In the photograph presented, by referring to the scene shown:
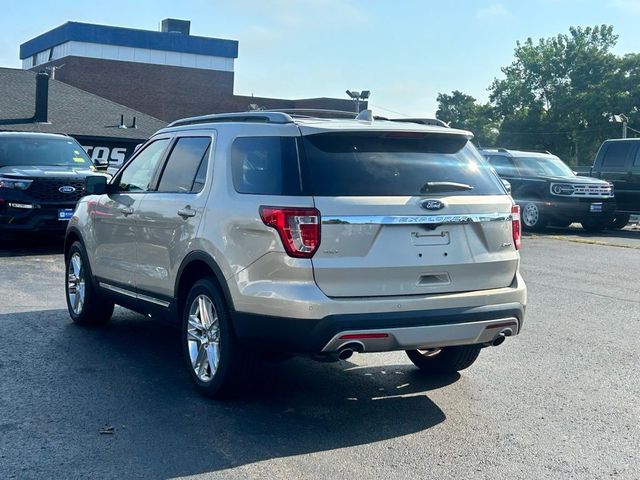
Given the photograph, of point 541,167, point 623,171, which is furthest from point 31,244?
point 623,171

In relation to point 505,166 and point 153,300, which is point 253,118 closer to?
point 153,300

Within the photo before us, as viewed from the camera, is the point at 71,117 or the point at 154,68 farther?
the point at 154,68

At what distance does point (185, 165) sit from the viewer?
6527 millimetres

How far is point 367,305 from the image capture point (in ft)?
16.9

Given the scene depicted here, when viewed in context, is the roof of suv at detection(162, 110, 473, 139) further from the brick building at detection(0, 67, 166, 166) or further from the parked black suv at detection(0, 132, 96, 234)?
the brick building at detection(0, 67, 166, 166)

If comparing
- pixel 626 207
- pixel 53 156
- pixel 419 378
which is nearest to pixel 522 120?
pixel 626 207

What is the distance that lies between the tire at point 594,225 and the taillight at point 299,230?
16967 mm

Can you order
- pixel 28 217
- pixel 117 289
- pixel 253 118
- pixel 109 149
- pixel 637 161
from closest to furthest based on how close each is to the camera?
1. pixel 253 118
2. pixel 117 289
3. pixel 28 217
4. pixel 637 161
5. pixel 109 149

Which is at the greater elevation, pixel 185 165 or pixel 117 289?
pixel 185 165

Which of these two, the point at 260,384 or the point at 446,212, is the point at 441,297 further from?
the point at 260,384

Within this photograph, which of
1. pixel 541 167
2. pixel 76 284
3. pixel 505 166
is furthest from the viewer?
pixel 505 166

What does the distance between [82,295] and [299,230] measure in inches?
149

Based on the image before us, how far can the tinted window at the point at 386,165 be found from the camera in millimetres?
5320

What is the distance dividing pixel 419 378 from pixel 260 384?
3.96 ft
